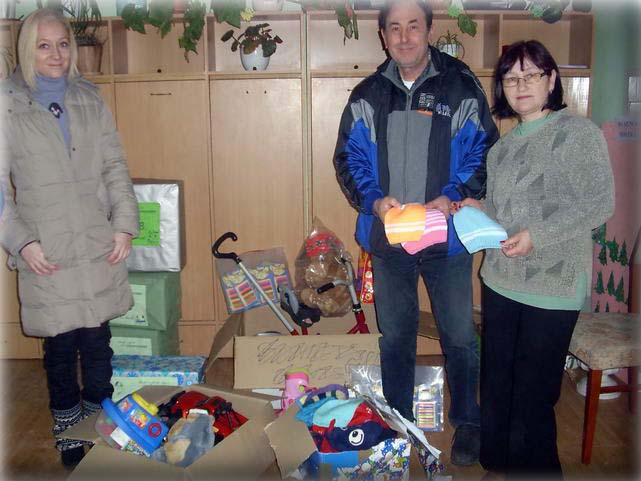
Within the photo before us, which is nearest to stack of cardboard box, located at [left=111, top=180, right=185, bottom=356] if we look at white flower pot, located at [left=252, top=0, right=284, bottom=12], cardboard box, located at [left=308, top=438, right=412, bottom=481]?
white flower pot, located at [left=252, top=0, right=284, bottom=12]

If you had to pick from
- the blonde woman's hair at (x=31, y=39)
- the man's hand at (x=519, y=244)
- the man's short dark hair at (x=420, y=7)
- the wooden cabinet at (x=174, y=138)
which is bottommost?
the man's hand at (x=519, y=244)

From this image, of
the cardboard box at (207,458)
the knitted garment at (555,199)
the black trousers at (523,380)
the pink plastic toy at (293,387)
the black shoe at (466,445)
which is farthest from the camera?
the pink plastic toy at (293,387)

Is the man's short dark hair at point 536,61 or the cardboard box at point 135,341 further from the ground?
the man's short dark hair at point 536,61

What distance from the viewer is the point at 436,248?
2.09 m

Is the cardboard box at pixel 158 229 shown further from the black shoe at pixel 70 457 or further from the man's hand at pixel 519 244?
the man's hand at pixel 519 244

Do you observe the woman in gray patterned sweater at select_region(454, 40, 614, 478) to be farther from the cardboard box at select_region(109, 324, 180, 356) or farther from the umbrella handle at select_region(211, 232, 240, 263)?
the cardboard box at select_region(109, 324, 180, 356)

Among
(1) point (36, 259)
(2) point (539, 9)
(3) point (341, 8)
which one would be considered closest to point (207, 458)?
(1) point (36, 259)

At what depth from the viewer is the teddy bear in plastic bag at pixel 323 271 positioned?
9.86 feet

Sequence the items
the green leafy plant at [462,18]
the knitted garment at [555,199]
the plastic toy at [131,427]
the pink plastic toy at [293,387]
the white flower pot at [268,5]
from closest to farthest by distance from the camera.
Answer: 1. the knitted garment at [555,199]
2. the plastic toy at [131,427]
3. the pink plastic toy at [293,387]
4. the green leafy plant at [462,18]
5. the white flower pot at [268,5]

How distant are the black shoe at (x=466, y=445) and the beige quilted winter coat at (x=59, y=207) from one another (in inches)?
54.7

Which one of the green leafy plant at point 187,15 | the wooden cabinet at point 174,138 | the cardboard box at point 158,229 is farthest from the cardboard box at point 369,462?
the green leafy plant at point 187,15

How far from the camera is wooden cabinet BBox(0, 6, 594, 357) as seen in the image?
3.14m

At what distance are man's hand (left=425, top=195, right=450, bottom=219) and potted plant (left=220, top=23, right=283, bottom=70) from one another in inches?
62.2

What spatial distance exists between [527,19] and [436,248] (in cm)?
181
